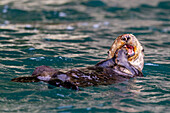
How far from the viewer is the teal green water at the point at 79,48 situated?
169 inches

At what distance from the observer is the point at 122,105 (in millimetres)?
4234

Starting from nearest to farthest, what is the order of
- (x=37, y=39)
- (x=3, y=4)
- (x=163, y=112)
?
(x=163, y=112) < (x=37, y=39) < (x=3, y=4)

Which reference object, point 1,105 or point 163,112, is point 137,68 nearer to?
point 163,112

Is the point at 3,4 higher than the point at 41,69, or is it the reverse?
the point at 3,4

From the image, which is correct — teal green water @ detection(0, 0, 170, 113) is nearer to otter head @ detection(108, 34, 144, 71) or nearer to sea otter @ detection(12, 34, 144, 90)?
sea otter @ detection(12, 34, 144, 90)

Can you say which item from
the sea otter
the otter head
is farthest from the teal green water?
the otter head

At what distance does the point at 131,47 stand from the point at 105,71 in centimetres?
92

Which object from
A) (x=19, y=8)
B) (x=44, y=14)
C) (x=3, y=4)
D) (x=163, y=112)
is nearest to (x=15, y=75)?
(x=163, y=112)

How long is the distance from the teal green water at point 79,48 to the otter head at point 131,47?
0.39 metres

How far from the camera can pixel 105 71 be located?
5090 mm

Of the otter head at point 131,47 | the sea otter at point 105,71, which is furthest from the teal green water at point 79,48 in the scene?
the otter head at point 131,47

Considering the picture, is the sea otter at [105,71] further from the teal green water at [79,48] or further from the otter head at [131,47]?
the teal green water at [79,48]

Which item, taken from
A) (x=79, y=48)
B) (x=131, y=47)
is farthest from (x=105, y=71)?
(x=79, y=48)

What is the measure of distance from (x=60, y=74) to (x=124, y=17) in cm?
1201
